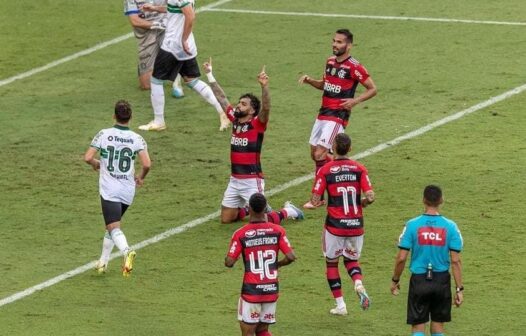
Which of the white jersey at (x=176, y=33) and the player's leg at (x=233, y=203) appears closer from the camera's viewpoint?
the player's leg at (x=233, y=203)

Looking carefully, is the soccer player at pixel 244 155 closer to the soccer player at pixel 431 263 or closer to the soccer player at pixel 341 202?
the soccer player at pixel 341 202

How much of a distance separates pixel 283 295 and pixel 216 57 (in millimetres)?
10176

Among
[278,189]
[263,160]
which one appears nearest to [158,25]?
[263,160]

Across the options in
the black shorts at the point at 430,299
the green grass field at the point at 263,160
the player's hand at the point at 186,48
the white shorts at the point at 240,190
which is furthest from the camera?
the player's hand at the point at 186,48

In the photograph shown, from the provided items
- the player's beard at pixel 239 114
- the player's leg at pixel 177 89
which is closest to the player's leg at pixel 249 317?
the player's beard at pixel 239 114

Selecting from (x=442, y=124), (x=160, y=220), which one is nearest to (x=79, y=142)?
(x=160, y=220)

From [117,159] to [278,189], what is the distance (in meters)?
3.85

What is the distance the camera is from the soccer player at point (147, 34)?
2538 cm

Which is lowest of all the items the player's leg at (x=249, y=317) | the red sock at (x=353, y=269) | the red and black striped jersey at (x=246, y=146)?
the player's leg at (x=249, y=317)

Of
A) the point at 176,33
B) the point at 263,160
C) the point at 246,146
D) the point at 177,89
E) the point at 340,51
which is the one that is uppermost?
the point at 176,33

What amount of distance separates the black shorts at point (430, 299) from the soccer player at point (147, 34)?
1087 cm

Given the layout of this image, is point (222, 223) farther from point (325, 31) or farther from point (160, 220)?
point (325, 31)

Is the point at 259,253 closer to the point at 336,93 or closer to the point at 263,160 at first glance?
the point at 336,93

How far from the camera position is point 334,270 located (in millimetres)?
16844
